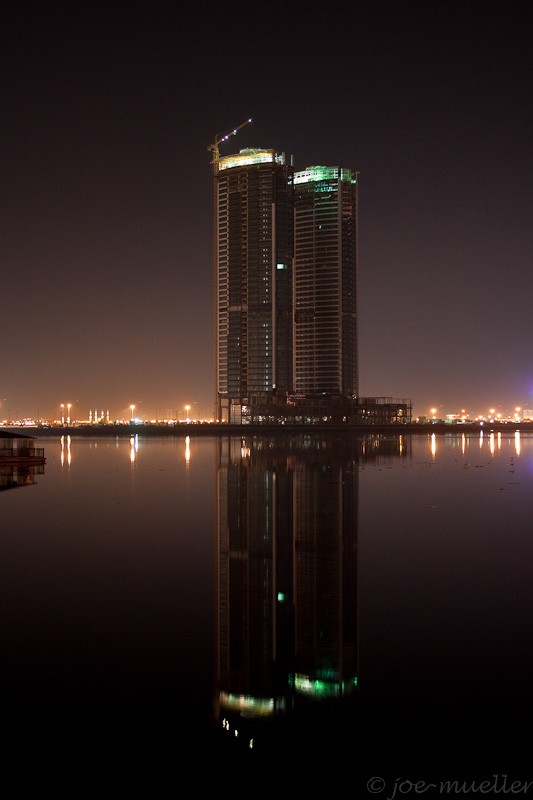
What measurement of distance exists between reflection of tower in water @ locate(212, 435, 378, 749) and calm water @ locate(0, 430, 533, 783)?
0.03 meters

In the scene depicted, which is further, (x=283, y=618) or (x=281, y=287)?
(x=281, y=287)

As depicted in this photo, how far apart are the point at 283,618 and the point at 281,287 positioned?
170680 mm

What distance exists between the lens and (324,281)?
18762cm

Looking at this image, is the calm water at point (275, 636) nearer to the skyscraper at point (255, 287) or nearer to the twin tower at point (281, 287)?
the skyscraper at point (255, 287)

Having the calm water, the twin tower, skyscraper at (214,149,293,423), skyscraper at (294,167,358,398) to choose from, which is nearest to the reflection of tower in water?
the calm water

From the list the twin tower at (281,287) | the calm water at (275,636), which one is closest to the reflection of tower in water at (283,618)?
the calm water at (275,636)

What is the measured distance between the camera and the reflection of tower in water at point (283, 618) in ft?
19.7

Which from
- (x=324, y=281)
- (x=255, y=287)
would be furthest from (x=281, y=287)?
(x=324, y=281)

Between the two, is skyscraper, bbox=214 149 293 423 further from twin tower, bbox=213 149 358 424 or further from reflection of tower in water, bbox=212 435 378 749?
reflection of tower in water, bbox=212 435 378 749

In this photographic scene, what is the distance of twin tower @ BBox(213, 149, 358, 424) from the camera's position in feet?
575

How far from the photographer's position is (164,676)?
6652mm

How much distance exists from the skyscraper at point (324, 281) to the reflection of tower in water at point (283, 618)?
16931cm

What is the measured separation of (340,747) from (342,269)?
191257 mm

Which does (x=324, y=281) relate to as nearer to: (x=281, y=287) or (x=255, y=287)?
(x=281, y=287)
